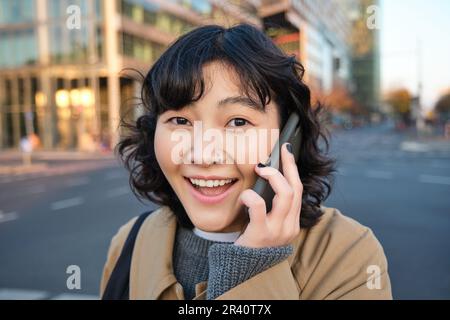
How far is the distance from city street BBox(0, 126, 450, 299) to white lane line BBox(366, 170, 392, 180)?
25mm

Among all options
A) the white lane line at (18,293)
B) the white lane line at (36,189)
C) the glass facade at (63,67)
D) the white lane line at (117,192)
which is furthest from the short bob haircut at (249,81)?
the glass facade at (63,67)

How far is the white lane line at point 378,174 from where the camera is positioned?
1071 cm

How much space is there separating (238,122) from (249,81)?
0.37ft

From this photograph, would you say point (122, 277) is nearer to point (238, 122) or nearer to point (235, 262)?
point (235, 262)

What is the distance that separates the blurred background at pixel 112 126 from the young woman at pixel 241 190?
9.7 inches

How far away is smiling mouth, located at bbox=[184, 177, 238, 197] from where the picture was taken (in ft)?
3.69

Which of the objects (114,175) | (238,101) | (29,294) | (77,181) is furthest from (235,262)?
(114,175)

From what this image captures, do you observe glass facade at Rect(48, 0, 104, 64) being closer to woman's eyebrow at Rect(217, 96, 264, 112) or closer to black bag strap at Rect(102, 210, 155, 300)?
black bag strap at Rect(102, 210, 155, 300)

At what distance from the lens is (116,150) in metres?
1.78

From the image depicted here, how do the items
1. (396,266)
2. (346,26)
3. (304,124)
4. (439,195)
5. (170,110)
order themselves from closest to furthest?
(170,110), (304,124), (346,26), (396,266), (439,195)

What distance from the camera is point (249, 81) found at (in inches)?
44.3
